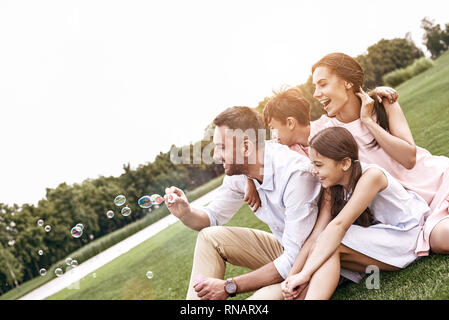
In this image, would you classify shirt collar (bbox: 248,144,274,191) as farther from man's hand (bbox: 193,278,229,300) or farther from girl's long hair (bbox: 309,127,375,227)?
man's hand (bbox: 193,278,229,300)

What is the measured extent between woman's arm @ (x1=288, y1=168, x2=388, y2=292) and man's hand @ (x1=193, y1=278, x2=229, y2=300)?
50cm

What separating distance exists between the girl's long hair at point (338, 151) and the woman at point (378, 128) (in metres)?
0.41

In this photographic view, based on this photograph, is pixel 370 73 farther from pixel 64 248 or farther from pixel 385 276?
pixel 385 276

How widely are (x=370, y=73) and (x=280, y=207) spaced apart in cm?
4598

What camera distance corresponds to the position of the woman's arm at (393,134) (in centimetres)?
307

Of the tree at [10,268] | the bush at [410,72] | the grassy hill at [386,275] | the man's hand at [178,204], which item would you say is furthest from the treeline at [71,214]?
the man's hand at [178,204]

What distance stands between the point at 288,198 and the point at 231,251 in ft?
2.35

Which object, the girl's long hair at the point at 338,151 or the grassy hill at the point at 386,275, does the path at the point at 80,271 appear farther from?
the girl's long hair at the point at 338,151

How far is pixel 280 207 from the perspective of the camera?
9.95 feet

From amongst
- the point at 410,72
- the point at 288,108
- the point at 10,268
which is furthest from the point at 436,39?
the point at 288,108

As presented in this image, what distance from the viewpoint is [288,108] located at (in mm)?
3656

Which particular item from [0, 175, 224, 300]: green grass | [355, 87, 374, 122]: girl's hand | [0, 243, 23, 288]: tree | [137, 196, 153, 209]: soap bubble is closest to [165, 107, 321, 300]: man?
[355, 87, 374, 122]: girl's hand

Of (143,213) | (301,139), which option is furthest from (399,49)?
(301,139)

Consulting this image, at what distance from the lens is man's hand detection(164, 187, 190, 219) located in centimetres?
323
